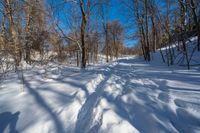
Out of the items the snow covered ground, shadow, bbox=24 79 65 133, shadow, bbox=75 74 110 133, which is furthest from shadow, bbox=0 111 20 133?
shadow, bbox=75 74 110 133

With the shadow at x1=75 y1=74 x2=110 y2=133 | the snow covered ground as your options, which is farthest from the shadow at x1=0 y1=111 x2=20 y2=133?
the shadow at x1=75 y1=74 x2=110 y2=133

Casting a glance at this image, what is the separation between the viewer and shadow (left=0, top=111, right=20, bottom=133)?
256cm

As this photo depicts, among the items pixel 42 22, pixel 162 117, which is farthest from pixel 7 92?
pixel 42 22

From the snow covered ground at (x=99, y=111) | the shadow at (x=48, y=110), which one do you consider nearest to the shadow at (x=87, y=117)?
the snow covered ground at (x=99, y=111)

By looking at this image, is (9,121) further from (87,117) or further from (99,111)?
(99,111)

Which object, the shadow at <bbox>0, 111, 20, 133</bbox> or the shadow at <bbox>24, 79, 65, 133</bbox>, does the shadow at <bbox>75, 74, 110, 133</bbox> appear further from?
the shadow at <bbox>0, 111, 20, 133</bbox>

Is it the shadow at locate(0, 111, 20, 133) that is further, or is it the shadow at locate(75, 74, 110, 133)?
the shadow at locate(75, 74, 110, 133)

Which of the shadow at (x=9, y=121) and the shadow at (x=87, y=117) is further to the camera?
the shadow at (x=87, y=117)

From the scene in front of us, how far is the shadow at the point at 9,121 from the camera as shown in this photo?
2.56 m

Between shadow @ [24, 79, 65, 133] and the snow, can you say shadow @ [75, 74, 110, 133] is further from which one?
shadow @ [24, 79, 65, 133]

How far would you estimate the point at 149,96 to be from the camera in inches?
159

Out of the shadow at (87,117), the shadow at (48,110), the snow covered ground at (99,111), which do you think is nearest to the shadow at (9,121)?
the snow covered ground at (99,111)

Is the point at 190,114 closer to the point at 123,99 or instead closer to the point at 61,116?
the point at 123,99

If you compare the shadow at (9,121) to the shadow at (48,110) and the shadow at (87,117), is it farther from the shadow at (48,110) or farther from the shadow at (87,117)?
the shadow at (87,117)
